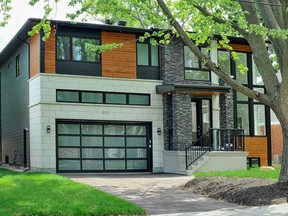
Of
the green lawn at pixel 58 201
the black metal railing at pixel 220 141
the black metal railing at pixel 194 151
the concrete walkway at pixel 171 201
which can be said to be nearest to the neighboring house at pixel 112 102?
the black metal railing at pixel 220 141

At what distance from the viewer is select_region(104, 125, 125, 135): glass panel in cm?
2128

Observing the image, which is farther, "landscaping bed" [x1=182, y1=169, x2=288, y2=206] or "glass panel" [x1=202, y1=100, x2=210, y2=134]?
"glass panel" [x1=202, y1=100, x2=210, y2=134]

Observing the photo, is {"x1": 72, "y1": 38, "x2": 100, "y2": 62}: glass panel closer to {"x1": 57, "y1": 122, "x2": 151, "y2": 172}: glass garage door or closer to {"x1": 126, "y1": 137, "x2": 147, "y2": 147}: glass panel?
{"x1": 57, "y1": 122, "x2": 151, "y2": 172}: glass garage door

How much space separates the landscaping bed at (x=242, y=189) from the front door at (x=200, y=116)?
755 cm

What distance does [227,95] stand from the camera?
23.2 meters

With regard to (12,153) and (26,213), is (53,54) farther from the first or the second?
(26,213)

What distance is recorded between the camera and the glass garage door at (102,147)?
20.4 m

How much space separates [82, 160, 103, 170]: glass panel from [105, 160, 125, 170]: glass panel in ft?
0.97

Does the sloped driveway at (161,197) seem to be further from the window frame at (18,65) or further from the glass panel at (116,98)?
the window frame at (18,65)


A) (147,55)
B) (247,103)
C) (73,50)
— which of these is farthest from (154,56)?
(247,103)

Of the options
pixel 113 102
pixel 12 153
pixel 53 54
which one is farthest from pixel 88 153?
pixel 12 153

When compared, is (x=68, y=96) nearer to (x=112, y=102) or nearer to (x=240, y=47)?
(x=112, y=102)

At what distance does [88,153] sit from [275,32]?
1121 cm

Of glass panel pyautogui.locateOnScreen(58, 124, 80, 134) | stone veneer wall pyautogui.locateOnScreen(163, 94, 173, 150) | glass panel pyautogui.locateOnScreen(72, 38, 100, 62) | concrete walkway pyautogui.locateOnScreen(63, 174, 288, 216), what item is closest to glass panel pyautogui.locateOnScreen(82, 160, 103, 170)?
glass panel pyautogui.locateOnScreen(58, 124, 80, 134)
